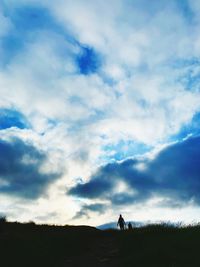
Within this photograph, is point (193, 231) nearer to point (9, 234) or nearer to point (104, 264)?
point (104, 264)

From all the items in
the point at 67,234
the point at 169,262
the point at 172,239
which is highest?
the point at 67,234

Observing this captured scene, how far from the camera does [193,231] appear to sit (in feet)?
54.3

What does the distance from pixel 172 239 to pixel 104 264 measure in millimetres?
3617

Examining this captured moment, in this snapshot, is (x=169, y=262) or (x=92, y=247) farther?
(x=92, y=247)

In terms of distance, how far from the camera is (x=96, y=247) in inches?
695

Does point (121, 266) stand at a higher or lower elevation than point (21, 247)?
lower

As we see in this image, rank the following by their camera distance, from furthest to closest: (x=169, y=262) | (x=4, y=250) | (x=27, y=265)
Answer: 1. (x=4, y=250)
2. (x=27, y=265)
3. (x=169, y=262)

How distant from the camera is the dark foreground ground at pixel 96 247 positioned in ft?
44.7

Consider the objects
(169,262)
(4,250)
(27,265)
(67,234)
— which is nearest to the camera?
(169,262)

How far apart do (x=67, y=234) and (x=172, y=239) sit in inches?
267

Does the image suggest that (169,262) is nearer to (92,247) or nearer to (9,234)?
(92,247)

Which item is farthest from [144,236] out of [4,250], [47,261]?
[4,250]

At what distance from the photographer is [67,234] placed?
Answer: 19406mm

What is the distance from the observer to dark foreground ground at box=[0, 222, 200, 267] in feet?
44.7
